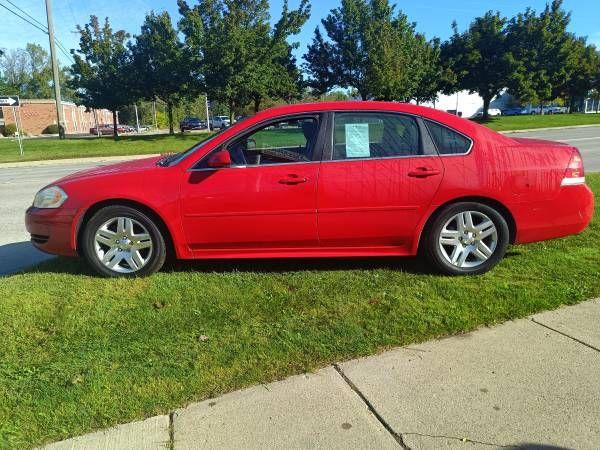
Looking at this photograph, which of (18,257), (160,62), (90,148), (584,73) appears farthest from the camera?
(584,73)

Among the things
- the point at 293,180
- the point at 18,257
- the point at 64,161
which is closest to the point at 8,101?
the point at 64,161

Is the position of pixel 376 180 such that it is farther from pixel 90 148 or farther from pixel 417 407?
pixel 90 148

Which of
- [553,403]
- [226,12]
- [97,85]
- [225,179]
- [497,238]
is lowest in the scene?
[553,403]

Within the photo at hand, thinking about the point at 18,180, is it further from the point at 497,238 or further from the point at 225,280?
the point at 497,238

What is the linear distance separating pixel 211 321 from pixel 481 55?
43.2 m

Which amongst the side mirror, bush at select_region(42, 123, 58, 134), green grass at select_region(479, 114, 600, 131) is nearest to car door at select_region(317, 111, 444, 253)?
the side mirror

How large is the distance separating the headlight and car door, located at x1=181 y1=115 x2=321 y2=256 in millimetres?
1097

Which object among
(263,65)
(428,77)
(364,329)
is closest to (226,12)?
(263,65)

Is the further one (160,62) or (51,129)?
(51,129)

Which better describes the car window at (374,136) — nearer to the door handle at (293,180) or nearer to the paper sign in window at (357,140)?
the paper sign in window at (357,140)

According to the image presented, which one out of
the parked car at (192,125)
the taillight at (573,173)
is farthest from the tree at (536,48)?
the taillight at (573,173)

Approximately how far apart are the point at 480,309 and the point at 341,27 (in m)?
34.0

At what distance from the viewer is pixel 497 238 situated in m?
4.34

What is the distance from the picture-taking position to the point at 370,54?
104 feet
